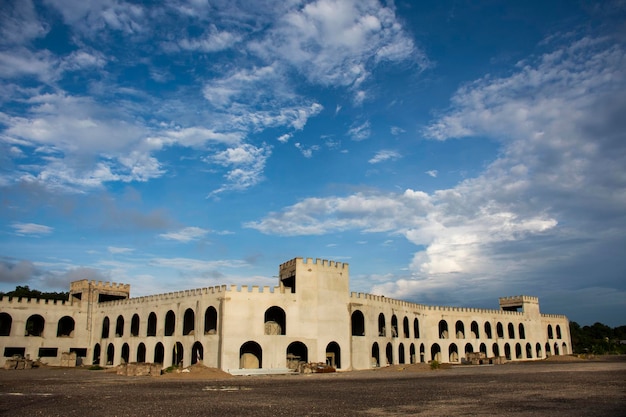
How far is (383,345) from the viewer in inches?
2124

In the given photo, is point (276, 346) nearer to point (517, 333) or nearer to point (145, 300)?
point (145, 300)

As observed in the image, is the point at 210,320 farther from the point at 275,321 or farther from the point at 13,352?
the point at 13,352

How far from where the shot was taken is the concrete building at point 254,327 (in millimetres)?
45781

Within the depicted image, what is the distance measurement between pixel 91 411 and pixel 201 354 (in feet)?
107

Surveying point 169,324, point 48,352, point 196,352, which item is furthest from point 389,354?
point 48,352

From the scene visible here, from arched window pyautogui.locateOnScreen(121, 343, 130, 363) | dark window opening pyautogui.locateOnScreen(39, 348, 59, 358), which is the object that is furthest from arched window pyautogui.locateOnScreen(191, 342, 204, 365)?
dark window opening pyautogui.locateOnScreen(39, 348, 59, 358)

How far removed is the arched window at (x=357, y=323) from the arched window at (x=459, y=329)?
25.6 metres

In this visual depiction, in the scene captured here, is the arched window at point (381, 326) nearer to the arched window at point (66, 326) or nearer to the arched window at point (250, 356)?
the arched window at point (250, 356)

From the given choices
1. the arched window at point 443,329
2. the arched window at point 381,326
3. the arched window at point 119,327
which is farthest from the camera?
the arched window at point 443,329

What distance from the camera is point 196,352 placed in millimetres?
47438

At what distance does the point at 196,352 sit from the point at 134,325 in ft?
49.7

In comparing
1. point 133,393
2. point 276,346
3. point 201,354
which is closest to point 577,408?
point 133,393

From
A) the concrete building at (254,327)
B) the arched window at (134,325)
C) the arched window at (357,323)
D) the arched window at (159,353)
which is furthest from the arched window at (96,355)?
the arched window at (357,323)

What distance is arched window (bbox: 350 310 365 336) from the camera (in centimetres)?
5308
